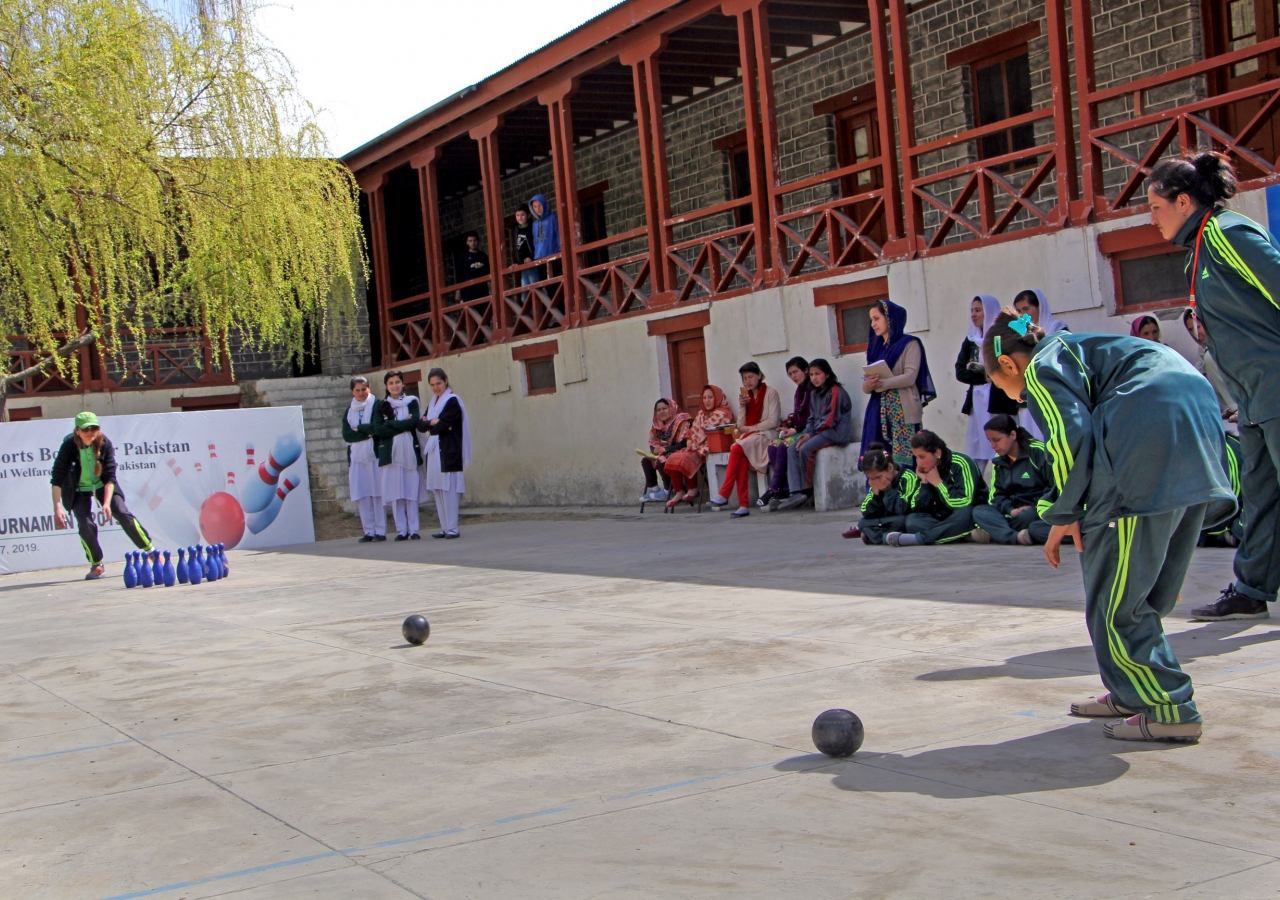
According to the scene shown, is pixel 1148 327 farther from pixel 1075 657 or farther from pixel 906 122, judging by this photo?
pixel 1075 657

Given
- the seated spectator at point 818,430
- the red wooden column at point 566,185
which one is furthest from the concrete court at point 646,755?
the red wooden column at point 566,185

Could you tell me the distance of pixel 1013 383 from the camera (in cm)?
450

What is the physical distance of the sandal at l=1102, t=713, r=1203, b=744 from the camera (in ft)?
14.1

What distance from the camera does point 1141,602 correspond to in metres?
4.30

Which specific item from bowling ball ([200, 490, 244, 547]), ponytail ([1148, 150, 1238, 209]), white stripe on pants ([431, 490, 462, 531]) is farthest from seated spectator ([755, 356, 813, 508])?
ponytail ([1148, 150, 1238, 209])

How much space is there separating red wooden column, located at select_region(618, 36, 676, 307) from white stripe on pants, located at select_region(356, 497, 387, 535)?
477 cm

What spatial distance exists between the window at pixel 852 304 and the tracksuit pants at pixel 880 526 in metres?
4.84

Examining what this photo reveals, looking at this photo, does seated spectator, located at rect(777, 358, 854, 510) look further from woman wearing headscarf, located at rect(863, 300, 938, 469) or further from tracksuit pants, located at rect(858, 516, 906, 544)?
tracksuit pants, located at rect(858, 516, 906, 544)

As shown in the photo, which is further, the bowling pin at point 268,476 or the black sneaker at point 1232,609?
the bowling pin at point 268,476

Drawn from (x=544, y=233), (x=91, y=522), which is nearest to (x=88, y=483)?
(x=91, y=522)

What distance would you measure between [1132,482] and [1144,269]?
30.0ft

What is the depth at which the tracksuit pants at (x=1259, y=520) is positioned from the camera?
6.11 meters

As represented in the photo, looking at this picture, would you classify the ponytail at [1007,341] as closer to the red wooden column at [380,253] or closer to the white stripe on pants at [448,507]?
the white stripe on pants at [448,507]

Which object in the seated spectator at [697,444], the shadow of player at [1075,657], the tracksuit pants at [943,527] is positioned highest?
the seated spectator at [697,444]
